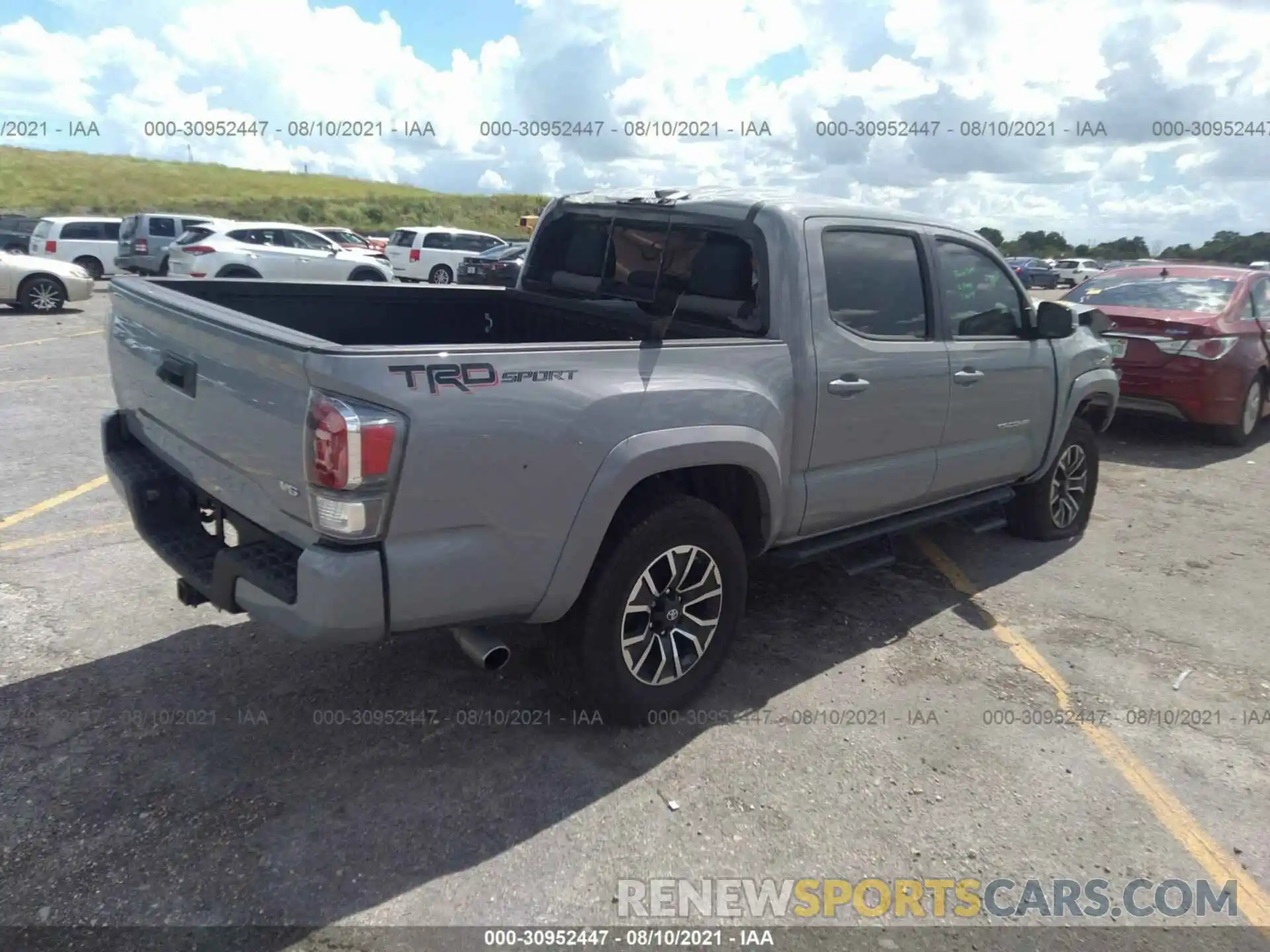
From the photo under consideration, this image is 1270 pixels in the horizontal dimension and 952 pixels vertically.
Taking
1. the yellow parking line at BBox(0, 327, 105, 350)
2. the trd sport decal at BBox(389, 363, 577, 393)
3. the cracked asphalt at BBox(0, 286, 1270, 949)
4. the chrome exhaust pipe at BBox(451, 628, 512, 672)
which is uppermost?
the trd sport decal at BBox(389, 363, 577, 393)

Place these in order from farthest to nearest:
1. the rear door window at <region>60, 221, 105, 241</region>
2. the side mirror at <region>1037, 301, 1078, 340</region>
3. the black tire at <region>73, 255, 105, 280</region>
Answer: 1. the black tire at <region>73, 255, 105, 280</region>
2. the rear door window at <region>60, 221, 105, 241</region>
3. the side mirror at <region>1037, 301, 1078, 340</region>

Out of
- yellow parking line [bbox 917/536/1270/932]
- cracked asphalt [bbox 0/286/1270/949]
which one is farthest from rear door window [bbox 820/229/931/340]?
yellow parking line [bbox 917/536/1270/932]

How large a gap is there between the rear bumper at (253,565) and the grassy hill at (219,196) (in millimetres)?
46326

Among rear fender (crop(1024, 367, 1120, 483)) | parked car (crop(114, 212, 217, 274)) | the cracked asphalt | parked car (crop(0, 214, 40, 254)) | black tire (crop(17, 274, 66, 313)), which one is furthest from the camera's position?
parked car (crop(0, 214, 40, 254))

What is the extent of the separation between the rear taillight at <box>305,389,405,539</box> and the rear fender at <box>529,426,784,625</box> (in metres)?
0.68

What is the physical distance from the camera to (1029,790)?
344cm

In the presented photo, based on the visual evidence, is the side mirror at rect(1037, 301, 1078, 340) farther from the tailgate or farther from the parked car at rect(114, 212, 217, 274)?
the parked car at rect(114, 212, 217, 274)

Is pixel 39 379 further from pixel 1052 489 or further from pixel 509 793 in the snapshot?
pixel 1052 489

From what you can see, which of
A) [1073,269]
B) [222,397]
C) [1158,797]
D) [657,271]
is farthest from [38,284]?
Result: [1073,269]

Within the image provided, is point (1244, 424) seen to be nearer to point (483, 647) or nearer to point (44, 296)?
point (483, 647)

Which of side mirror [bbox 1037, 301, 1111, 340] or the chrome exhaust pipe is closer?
the chrome exhaust pipe

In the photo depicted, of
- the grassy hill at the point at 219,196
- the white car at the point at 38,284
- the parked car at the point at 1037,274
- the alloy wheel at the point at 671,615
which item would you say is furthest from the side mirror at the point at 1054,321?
the grassy hill at the point at 219,196

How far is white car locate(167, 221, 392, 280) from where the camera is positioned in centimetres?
1836

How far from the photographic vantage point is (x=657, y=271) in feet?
14.3
